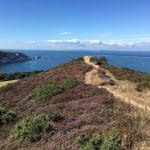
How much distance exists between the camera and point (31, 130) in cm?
1380

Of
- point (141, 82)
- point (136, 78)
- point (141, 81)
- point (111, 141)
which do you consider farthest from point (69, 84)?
point (111, 141)

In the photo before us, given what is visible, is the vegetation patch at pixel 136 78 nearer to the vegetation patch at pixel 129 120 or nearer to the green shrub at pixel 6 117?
the vegetation patch at pixel 129 120

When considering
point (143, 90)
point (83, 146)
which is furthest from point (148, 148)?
point (143, 90)

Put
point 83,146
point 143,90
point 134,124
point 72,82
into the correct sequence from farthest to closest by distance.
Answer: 1. point 72,82
2. point 143,90
3. point 134,124
4. point 83,146

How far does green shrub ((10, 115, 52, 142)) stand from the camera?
13492 mm

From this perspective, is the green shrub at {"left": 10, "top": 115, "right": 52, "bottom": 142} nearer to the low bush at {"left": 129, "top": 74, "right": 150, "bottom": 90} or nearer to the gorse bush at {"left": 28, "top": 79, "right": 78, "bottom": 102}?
the gorse bush at {"left": 28, "top": 79, "right": 78, "bottom": 102}

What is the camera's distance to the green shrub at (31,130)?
13.5 meters

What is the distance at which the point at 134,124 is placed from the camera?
1305cm

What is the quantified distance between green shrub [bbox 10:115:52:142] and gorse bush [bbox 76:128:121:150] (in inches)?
92.5

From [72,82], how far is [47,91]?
281cm

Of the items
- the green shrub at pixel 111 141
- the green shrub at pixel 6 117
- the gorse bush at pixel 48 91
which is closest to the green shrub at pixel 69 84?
the gorse bush at pixel 48 91

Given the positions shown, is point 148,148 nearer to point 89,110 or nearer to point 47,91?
point 89,110

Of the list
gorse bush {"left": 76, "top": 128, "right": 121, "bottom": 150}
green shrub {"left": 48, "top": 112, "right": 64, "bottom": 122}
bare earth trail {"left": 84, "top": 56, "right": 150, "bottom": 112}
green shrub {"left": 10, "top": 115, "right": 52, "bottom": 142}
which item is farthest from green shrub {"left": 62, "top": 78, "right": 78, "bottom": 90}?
gorse bush {"left": 76, "top": 128, "right": 121, "bottom": 150}

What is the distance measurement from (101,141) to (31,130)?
3.86 m
